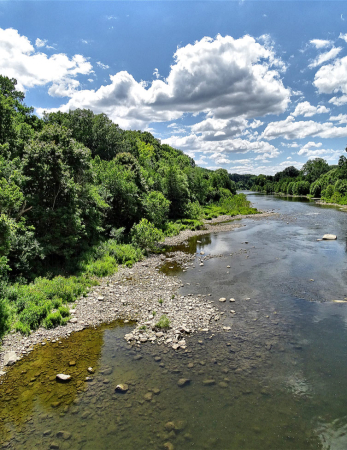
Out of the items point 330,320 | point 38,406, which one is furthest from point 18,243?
point 330,320

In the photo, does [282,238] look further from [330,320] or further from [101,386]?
[101,386]

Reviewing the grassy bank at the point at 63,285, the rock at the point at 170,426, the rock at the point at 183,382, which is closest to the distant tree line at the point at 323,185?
the grassy bank at the point at 63,285

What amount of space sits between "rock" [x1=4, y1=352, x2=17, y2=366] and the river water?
1.54 ft

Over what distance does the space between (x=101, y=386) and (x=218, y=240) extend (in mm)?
31653

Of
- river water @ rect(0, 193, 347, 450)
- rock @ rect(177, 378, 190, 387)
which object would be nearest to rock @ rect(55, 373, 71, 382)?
river water @ rect(0, 193, 347, 450)

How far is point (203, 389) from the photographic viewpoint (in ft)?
35.6

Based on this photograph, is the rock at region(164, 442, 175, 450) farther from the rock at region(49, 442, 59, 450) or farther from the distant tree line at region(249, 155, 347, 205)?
the distant tree line at region(249, 155, 347, 205)

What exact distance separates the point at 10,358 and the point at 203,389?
8967mm

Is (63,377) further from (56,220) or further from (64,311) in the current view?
(56,220)

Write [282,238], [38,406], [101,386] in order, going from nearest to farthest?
[38,406], [101,386], [282,238]

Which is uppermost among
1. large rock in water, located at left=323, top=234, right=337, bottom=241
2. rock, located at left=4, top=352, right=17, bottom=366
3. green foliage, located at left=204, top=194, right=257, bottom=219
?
green foliage, located at left=204, top=194, right=257, bottom=219

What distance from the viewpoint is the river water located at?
29.3ft

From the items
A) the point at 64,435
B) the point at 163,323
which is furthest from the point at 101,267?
the point at 64,435

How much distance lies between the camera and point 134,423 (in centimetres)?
935
